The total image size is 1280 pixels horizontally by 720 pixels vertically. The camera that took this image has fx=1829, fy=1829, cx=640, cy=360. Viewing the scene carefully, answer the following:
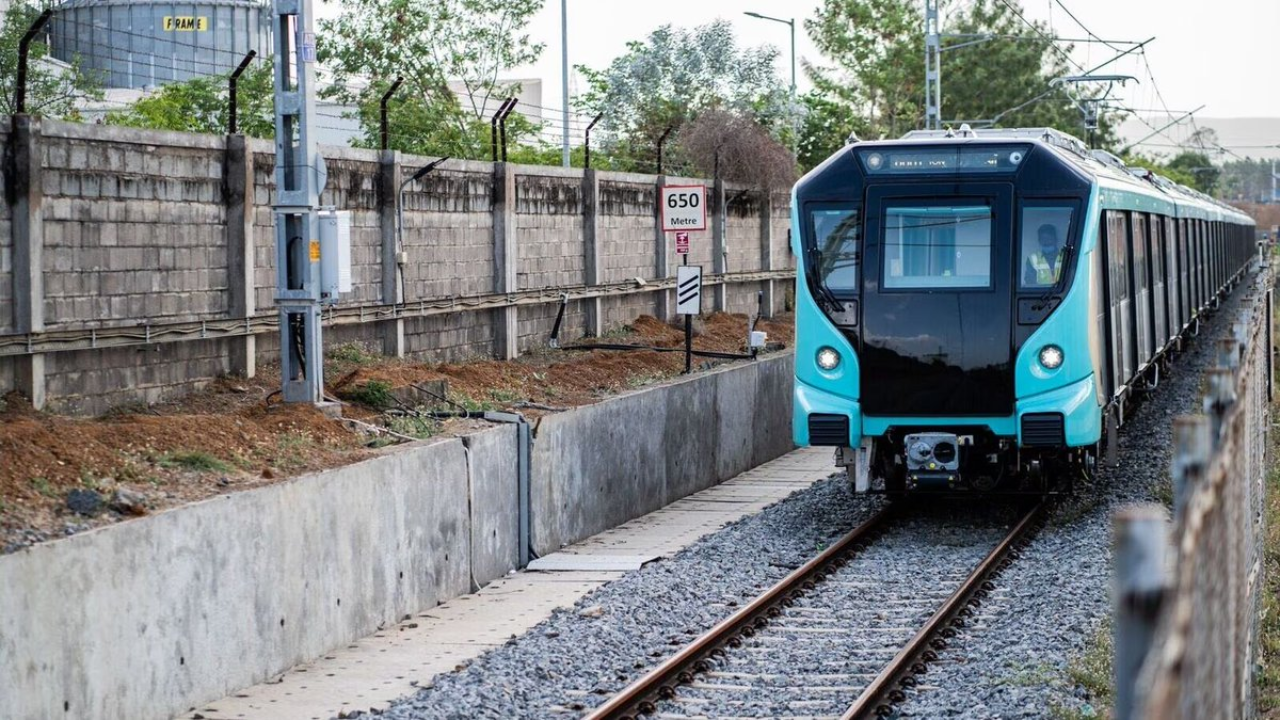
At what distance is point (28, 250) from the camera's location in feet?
45.4

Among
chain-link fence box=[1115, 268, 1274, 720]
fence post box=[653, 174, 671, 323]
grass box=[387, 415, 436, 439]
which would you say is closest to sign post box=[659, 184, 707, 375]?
grass box=[387, 415, 436, 439]

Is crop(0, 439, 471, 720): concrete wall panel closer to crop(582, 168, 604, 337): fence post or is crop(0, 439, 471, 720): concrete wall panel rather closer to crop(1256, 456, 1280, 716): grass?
crop(1256, 456, 1280, 716): grass

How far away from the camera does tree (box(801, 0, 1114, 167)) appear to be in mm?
63500

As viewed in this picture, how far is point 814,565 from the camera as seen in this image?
1466 cm

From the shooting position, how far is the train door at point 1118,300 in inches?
672

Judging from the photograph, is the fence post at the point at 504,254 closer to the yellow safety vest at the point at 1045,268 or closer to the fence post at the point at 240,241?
the fence post at the point at 240,241

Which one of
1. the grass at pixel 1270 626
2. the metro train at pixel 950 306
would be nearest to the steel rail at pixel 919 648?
the metro train at pixel 950 306

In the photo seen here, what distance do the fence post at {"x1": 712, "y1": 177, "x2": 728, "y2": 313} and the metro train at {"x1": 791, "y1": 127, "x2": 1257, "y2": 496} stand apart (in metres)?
18.4

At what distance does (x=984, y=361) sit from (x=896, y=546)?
1.82 m

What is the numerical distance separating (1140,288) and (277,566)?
12.5 metres

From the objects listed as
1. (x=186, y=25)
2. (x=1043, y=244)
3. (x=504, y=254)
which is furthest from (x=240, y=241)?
(x=186, y=25)

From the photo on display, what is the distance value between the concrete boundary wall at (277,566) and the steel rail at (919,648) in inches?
142

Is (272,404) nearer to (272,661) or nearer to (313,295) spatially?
(313,295)

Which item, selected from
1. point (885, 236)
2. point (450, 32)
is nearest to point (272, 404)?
point (885, 236)
